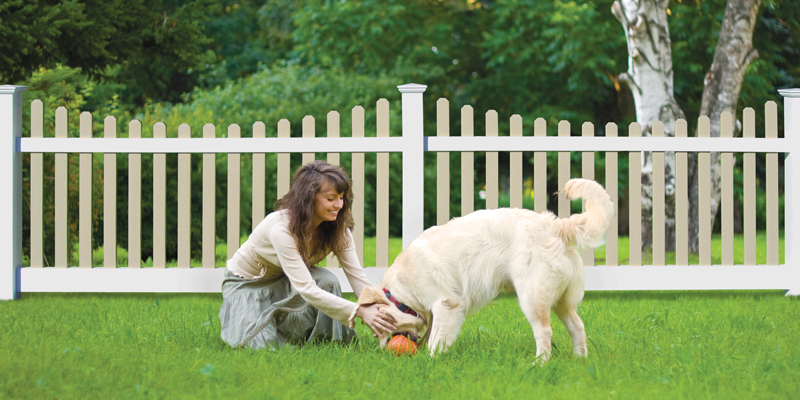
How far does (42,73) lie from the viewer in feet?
22.6

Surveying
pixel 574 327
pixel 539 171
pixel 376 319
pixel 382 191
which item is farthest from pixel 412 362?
pixel 539 171

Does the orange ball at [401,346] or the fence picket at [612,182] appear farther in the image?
the fence picket at [612,182]

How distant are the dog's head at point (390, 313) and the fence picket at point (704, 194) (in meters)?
3.09

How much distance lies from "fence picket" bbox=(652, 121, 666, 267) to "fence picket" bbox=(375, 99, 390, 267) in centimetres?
216

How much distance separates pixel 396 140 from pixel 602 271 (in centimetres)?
195

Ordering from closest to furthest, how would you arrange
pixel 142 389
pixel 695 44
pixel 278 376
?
1. pixel 142 389
2. pixel 278 376
3. pixel 695 44

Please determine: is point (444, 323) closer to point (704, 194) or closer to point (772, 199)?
point (704, 194)

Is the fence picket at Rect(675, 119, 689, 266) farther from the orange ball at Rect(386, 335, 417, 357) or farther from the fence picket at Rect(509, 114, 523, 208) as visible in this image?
the orange ball at Rect(386, 335, 417, 357)

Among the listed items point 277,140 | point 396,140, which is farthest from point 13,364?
point 396,140

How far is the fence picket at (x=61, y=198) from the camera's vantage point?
5.20m

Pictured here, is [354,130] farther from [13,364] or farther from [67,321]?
[13,364]

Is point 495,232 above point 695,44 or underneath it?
underneath

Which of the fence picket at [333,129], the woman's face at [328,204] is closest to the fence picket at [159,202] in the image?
the fence picket at [333,129]

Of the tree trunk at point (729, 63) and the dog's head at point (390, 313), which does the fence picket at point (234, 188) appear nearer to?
the dog's head at point (390, 313)
